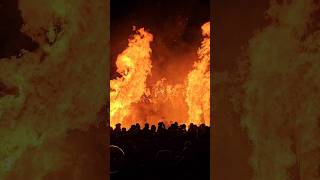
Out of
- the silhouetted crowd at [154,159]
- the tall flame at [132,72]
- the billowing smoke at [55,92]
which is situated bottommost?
the silhouetted crowd at [154,159]

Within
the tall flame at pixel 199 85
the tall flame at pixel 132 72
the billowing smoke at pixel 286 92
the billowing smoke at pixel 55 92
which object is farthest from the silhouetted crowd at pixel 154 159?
the tall flame at pixel 199 85

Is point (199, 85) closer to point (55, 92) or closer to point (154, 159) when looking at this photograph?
point (154, 159)

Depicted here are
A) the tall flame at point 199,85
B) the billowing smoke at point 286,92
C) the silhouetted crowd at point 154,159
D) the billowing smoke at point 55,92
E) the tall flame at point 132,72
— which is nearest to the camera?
the billowing smoke at point 55,92

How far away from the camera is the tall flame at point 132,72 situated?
62.3 ft

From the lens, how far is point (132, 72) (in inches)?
756

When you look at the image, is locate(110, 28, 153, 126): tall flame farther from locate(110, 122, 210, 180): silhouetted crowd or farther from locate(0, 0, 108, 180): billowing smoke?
locate(0, 0, 108, 180): billowing smoke

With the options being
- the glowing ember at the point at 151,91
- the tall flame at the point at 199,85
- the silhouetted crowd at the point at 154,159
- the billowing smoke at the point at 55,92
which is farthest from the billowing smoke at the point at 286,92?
the tall flame at the point at 199,85

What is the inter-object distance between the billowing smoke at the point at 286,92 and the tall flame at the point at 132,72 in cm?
1633

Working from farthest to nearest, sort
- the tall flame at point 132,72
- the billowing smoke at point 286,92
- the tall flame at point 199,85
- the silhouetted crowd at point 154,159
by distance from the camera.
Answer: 1. the tall flame at point 199,85
2. the tall flame at point 132,72
3. the silhouetted crowd at point 154,159
4. the billowing smoke at point 286,92

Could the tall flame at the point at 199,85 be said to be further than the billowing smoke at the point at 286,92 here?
Yes

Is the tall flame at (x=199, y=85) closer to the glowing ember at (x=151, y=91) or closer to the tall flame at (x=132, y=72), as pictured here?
the glowing ember at (x=151, y=91)

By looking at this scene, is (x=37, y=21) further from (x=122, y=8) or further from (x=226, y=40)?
(x=122, y=8)

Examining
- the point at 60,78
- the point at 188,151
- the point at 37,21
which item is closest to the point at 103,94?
the point at 60,78

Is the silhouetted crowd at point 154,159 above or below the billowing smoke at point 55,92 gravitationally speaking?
below
